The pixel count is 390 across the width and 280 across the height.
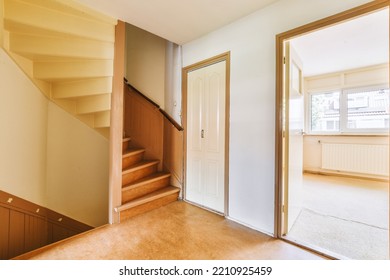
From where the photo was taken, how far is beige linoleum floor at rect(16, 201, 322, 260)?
1.64 metres

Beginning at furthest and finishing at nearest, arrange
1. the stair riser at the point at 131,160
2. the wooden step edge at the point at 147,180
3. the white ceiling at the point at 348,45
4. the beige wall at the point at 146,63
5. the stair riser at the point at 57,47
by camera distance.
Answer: the beige wall at the point at 146,63 → the stair riser at the point at 131,160 → the wooden step edge at the point at 147,180 → the white ceiling at the point at 348,45 → the stair riser at the point at 57,47

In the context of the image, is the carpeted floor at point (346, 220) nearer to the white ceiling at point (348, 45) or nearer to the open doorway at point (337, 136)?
the open doorway at point (337, 136)

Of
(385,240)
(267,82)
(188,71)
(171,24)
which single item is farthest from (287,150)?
(171,24)

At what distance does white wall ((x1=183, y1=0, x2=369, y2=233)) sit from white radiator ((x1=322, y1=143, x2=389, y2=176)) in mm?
3489

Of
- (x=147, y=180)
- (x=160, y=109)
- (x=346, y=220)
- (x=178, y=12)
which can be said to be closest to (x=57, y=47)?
(x=178, y=12)

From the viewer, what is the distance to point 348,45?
3049mm

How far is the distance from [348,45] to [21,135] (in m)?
4.82

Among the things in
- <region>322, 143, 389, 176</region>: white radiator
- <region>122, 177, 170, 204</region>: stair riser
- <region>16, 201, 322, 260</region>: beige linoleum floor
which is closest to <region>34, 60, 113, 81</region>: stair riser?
<region>122, 177, 170, 204</region>: stair riser

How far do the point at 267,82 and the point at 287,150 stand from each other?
750 millimetres

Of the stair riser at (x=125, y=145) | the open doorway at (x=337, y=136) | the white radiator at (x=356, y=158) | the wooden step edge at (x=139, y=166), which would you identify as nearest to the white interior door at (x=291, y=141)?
the open doorway at (x=337, y=136)

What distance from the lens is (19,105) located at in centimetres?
212

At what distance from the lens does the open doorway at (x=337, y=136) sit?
75.1 inches

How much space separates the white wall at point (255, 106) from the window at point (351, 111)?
3.58 meters

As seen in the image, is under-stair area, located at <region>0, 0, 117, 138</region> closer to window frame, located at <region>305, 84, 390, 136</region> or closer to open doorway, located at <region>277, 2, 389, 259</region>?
open doorway, located at <region>277, 2, 389, 259</region>
